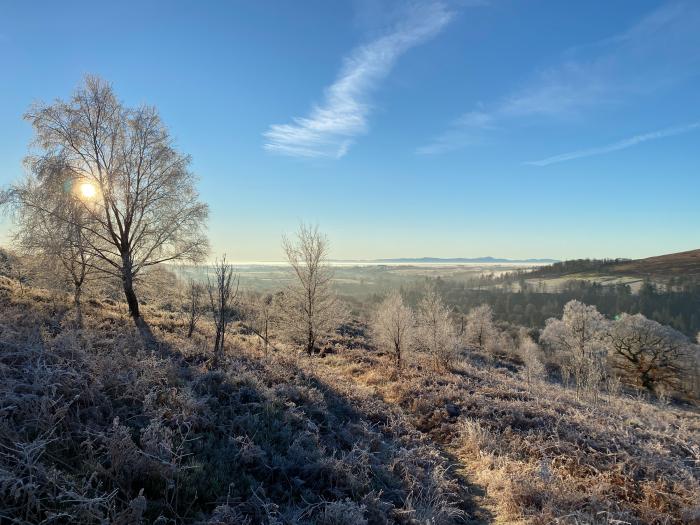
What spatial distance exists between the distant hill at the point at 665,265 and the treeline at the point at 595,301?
94.3 feet

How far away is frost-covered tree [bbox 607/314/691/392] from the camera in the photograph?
139 ft

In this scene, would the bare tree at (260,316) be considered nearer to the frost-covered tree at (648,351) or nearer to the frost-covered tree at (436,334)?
the frost-covered tree at (436,334)

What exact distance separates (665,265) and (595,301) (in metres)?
65.6

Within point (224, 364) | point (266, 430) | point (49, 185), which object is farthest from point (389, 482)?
point (49, 185)

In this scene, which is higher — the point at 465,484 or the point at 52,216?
the point at 52,216

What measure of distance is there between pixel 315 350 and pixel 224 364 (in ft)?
51.7

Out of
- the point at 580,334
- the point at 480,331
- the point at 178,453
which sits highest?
the point at 178,453

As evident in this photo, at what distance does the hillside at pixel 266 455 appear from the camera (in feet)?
12.7

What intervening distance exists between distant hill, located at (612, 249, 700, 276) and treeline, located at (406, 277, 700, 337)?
2874 cm

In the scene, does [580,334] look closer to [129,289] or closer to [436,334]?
[436,334]

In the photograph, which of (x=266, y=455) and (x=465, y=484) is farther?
(x=465, y=484)

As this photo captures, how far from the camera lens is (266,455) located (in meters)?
5.43

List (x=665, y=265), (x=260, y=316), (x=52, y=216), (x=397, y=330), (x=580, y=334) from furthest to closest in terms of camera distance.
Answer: (x=665, y=265)
(x=580, y=334)
(x=260, y=316)
(x=397, y=330)
(x=52, y=216)

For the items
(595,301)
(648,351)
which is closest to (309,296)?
(648,351)
